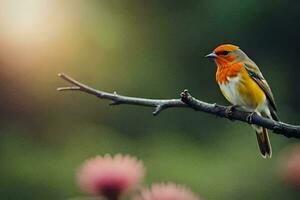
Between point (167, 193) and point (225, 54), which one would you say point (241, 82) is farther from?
point (167, 193)

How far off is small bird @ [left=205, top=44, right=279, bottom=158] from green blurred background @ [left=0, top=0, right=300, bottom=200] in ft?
10.1

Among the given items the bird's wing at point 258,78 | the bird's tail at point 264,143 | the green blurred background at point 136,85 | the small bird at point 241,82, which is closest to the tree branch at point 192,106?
the small bird at point 241,82

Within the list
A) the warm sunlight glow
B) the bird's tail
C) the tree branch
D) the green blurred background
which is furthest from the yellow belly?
the warm sunlight glow

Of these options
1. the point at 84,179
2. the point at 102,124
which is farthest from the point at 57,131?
the point at 84,179

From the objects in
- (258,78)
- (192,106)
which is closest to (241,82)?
(258,78)

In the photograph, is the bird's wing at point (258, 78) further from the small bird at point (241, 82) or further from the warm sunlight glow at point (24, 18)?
the warm sunlight glow at point (24, 18)

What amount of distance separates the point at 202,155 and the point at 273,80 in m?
2.09

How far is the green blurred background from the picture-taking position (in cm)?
661

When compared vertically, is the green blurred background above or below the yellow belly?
above

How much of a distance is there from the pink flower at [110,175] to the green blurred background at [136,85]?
4.16 meters

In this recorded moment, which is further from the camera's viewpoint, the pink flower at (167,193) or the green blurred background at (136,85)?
the green blurred background at (136,85)

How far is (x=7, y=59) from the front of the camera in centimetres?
911

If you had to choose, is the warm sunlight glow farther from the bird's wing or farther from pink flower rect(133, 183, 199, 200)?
pink flower rect(133, 183, 199, 200)

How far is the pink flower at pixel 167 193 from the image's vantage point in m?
1.38
